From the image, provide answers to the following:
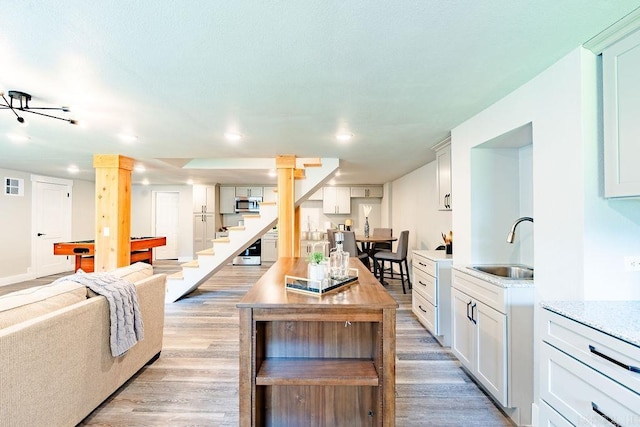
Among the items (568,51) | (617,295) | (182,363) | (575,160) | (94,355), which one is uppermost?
(568,51)

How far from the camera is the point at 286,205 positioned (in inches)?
168

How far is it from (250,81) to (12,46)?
1251mm

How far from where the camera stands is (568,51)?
63.6 inches

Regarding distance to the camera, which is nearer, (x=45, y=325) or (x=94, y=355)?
(x=45, y=325)

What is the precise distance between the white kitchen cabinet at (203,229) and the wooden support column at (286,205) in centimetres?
433

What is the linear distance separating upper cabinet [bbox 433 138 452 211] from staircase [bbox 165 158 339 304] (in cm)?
159

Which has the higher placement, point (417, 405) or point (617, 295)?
point (617, 295)

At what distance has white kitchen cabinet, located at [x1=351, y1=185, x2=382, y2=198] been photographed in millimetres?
7918

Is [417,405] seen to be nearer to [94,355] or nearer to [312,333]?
[312,333]

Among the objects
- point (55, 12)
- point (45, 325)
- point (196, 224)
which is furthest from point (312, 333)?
point (196, 224)

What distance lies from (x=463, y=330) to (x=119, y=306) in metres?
2.65

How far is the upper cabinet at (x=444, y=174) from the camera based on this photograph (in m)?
3.33

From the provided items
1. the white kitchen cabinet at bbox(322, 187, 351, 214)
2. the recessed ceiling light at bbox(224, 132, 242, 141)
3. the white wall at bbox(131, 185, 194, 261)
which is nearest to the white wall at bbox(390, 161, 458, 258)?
the white kitchen cabinet at bbox(322, 187, 351, 214)

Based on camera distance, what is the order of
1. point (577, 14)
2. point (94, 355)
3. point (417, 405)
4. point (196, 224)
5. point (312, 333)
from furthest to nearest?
point (196, 224)
point (417, 405)
point (94, 355)
point (312, 333)
point (577, 14)
